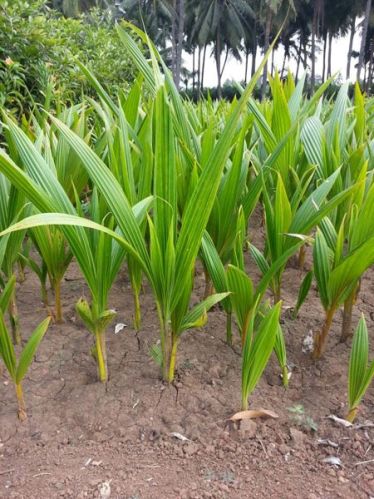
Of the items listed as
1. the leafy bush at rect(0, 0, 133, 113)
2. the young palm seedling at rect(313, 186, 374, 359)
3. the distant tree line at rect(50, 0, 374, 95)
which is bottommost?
the young palm seedling at rect(313, 186, 374, 359)

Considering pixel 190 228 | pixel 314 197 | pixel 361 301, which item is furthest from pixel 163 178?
pixel 361 301

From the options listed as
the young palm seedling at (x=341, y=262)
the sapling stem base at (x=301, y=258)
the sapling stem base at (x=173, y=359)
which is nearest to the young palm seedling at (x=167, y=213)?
the sapling stem base at (x=173, y=359)

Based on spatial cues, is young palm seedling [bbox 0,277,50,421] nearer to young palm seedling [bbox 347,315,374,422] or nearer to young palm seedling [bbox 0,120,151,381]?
young palm seedling [bbox 0,120,151,381]

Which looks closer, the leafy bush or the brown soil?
the brown soil

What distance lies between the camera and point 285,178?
1.30 metres

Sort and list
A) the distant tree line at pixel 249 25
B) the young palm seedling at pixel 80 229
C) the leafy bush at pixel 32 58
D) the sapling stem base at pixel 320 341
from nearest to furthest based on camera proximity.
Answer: the young palm seedling at pixel 80 229 → the sapling stem base at pixel 320 341 → the leafy bush at pixel 32 58 → the distant tree line at pixel 249 25

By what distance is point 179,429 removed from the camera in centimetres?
86

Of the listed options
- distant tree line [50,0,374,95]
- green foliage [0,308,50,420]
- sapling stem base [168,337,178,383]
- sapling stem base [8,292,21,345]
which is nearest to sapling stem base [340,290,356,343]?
sapling stem base [168,337,178,383]

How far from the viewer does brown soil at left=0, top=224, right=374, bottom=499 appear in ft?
2.47

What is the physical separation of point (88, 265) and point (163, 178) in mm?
228

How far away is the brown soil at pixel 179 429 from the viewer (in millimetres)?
752

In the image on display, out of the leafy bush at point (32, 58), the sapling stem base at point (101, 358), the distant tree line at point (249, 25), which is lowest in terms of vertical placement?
the sapling stem base at point (101, 358)

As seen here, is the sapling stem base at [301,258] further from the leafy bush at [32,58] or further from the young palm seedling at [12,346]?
the leafy bush at [32,58]

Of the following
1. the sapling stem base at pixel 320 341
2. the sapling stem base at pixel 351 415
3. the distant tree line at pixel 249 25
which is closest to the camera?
the sapling stem base at pixel 351 415
